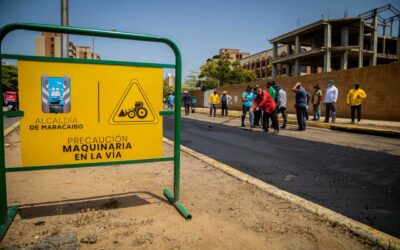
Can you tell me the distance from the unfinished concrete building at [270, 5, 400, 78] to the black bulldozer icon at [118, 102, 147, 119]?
4149 cm

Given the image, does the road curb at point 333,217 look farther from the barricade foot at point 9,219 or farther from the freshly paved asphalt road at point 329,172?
the barricade foot at point 9,219

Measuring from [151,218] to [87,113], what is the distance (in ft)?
4.08

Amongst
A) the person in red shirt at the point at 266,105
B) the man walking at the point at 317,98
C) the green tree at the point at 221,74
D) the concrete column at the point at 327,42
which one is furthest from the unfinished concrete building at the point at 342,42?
the person in red shirt at the point at 266,105

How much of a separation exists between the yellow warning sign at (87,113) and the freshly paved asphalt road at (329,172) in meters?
2.24

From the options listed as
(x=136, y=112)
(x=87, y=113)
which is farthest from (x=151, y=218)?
(x=87, y=113)

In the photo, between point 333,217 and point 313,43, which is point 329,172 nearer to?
point 333,217

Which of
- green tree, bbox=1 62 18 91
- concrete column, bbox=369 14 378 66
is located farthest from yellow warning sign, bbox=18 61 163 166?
green tree, bbox=1 62 18 91

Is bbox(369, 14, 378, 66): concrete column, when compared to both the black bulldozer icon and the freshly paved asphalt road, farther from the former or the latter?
the black bulldozer icon

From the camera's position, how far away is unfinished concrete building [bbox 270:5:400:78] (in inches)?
1565

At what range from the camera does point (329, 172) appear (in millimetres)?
5031

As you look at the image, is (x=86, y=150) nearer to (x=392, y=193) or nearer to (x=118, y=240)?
(x=118, y=240)

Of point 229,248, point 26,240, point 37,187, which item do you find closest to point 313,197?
point 229,248

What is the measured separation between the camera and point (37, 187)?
384cm

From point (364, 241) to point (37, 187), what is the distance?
3798 mm
